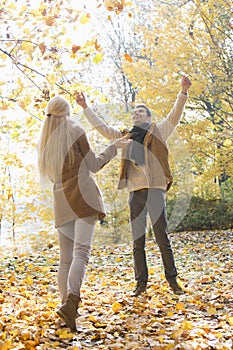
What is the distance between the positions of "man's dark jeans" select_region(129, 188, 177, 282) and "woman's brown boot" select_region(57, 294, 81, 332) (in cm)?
133

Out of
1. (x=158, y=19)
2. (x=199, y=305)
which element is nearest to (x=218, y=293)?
(x=199, y=305)

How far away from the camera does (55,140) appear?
3355 mm

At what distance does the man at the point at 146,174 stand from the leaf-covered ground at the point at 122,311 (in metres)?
0.36

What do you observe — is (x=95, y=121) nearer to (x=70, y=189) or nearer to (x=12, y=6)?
(x=70, y=189)

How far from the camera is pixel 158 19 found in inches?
388

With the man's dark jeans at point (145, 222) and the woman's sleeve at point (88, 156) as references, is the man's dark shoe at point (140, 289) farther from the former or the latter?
the woman's sleeve at point (88, 156)

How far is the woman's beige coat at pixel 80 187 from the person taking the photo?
328 cm

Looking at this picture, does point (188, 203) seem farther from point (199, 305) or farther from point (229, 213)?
point (199, 305)

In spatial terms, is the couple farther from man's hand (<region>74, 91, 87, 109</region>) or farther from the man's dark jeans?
the man's dark jeans

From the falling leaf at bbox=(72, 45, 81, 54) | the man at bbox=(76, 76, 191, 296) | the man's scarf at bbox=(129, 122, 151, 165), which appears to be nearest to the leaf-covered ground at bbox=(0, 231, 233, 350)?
the man at bbox=(76, 76, 191, 296)

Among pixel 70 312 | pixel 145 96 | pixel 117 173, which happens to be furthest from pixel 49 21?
pixel 117 173

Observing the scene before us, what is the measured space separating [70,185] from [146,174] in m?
1.08

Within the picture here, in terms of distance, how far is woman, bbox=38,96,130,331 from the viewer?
327cm

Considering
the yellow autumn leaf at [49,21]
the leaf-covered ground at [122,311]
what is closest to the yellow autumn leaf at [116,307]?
the leaf-covered ground at [122,311]
